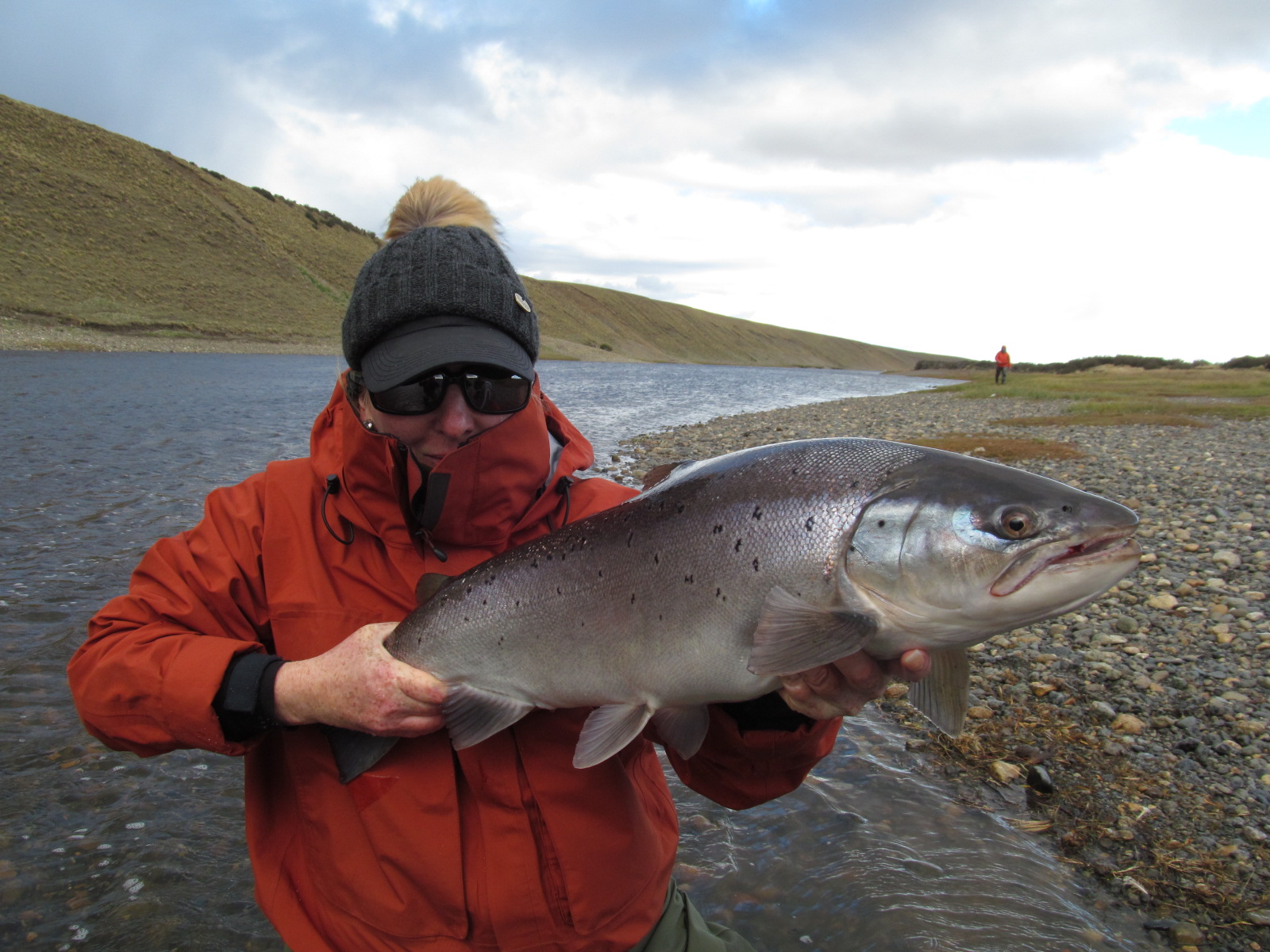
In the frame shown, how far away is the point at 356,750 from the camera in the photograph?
6.57 feet

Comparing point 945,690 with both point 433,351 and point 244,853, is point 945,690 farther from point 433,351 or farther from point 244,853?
point 244,853

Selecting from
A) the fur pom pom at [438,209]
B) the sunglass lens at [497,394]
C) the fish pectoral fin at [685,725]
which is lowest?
the fish pectoral fin at [685,725]

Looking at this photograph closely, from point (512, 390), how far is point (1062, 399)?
30.2 metres

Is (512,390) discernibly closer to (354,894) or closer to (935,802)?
(354,894)

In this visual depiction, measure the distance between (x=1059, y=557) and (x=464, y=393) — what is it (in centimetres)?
163

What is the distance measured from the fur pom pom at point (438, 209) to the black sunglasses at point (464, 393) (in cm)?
67

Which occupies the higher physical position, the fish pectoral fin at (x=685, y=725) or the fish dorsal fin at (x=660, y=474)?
the fish dorsal fin at (x=660, y=474)

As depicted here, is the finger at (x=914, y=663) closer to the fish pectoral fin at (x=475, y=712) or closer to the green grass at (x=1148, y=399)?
the fish pectoral fin at (x=475, y=712)

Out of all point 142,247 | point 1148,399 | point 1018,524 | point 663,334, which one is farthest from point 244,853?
point 663,334

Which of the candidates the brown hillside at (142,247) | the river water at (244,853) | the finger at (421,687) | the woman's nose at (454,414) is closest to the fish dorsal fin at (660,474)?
the woman's nose at (454,414)

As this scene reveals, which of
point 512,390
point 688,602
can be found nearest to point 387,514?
point 512,390

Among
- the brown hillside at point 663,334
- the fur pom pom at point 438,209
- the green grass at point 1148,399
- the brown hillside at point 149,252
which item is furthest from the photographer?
the brown hillside at point 663,334

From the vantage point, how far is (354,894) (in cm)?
195

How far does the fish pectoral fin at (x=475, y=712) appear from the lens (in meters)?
2.02
